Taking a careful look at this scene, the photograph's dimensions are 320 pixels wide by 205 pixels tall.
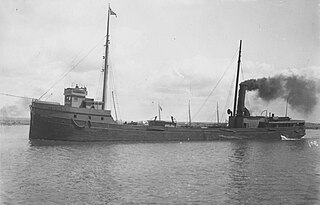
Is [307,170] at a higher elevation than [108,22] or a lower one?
lower

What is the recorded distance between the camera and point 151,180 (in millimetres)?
19688

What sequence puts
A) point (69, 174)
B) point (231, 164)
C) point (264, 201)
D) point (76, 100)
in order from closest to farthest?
point (264, 201)
point (69, 174)
point (231, 164)
point (76, 100)

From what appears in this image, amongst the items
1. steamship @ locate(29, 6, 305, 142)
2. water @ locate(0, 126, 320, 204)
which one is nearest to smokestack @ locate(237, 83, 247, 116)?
steamship @ locate(29, 6, 305, 142)

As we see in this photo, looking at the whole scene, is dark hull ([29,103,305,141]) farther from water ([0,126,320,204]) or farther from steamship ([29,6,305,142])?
water ([0,126,320,204])

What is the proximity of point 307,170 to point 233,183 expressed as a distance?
338 inches

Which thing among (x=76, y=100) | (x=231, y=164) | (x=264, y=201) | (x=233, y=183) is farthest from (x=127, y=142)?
(x=264, y=201)

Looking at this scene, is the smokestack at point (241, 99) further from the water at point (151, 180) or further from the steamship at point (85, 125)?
the water at point (151, 180)

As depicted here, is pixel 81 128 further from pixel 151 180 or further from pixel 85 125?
pixel 151 180

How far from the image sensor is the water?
15828 millimetres

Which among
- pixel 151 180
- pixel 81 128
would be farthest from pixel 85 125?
pixel 151 180

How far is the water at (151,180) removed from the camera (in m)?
15.8

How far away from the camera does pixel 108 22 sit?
42719 mm

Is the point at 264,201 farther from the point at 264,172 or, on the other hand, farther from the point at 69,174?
the point at 69,174

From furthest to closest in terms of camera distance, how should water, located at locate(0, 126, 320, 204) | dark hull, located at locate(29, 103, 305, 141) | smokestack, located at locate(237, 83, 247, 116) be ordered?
1. smokestack, located at locate(237, 83, 247, 116)
2. dark hull, located at locate(29, 103, 305, 141)
3. water, located at locate(0, 126, 320, 204)
